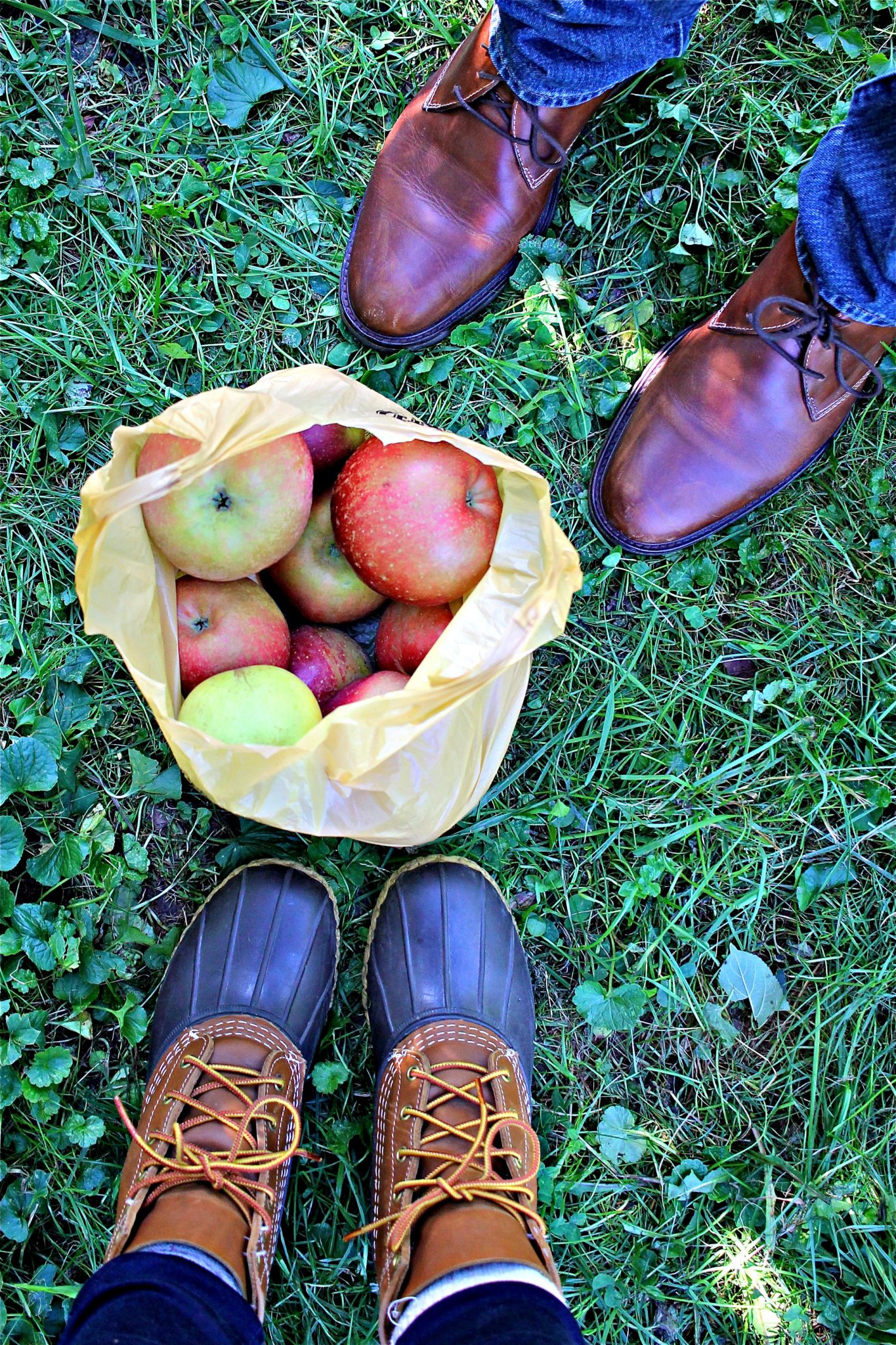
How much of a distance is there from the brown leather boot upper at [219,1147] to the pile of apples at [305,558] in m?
0.64

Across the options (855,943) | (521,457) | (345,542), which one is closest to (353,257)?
(521,457)

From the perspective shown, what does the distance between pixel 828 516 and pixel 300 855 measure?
1391 millimetres

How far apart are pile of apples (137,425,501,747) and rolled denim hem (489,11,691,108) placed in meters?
0.69

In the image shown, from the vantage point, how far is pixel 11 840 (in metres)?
1.73

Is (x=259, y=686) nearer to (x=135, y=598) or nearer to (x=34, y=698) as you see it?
(x=135, y=598)

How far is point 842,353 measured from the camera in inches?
70.4

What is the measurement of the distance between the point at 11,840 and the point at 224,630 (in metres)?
0.62

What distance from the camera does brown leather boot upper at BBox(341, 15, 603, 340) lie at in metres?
1.77

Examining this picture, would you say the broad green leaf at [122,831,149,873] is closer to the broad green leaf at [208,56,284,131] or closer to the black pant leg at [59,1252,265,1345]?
the black pant leg at [59,1252,265,1345]

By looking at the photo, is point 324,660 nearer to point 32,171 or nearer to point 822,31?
point 32,171

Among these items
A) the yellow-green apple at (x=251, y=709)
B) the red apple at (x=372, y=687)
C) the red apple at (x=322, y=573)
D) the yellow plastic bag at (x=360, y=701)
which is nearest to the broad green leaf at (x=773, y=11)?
the yellow plastic bag at (x=360, y=701)

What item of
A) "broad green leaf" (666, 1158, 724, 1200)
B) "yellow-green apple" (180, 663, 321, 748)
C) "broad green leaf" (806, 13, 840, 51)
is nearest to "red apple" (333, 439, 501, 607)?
"yellow-green apple" (180, 663, 321, 748)

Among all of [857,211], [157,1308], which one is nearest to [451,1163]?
[157,1308]

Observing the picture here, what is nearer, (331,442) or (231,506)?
(231,506)
